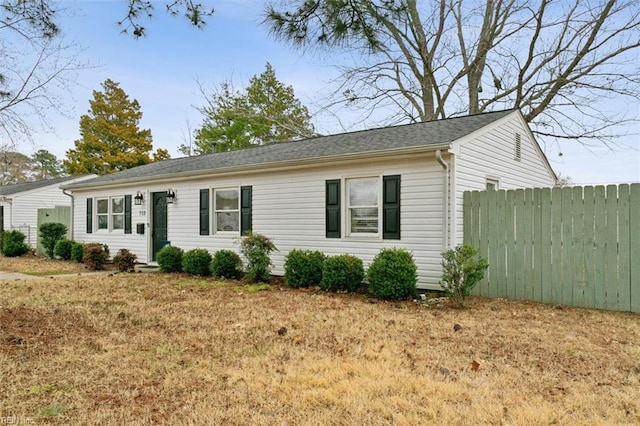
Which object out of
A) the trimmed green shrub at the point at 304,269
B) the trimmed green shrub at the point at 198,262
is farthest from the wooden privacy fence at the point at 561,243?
the trimmed green shrub at the point at 198,262

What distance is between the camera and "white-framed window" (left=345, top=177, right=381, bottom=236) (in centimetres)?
803

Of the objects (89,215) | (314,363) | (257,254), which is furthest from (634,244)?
(89,215)

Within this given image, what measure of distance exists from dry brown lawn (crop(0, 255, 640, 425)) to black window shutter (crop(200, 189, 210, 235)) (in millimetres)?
4231

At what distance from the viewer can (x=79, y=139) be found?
2891 centimetres

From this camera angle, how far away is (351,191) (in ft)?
27.3

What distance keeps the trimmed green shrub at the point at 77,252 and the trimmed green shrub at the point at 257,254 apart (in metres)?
7.14

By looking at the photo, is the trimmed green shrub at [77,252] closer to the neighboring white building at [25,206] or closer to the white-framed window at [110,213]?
the white-framed window at [110,213]

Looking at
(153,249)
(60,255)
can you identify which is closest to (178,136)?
(60,255)

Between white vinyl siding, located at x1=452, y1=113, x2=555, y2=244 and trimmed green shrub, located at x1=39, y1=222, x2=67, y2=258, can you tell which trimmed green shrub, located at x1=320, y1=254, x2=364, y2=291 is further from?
trimmed green shrub, located at x1=39, y1=222, x2=67, y2=258

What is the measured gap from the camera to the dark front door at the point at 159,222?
11.8 meters

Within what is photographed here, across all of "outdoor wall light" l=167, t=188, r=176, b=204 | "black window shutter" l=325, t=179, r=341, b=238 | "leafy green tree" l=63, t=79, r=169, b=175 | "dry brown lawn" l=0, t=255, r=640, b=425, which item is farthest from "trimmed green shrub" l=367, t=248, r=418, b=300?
"leafy green tree" l=63, t=79, r=169, b=175

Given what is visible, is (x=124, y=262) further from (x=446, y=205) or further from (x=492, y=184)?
(x=492, y=184)

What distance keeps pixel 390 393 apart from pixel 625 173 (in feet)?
53.8

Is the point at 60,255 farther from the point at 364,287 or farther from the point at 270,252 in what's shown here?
the point at 364,287
